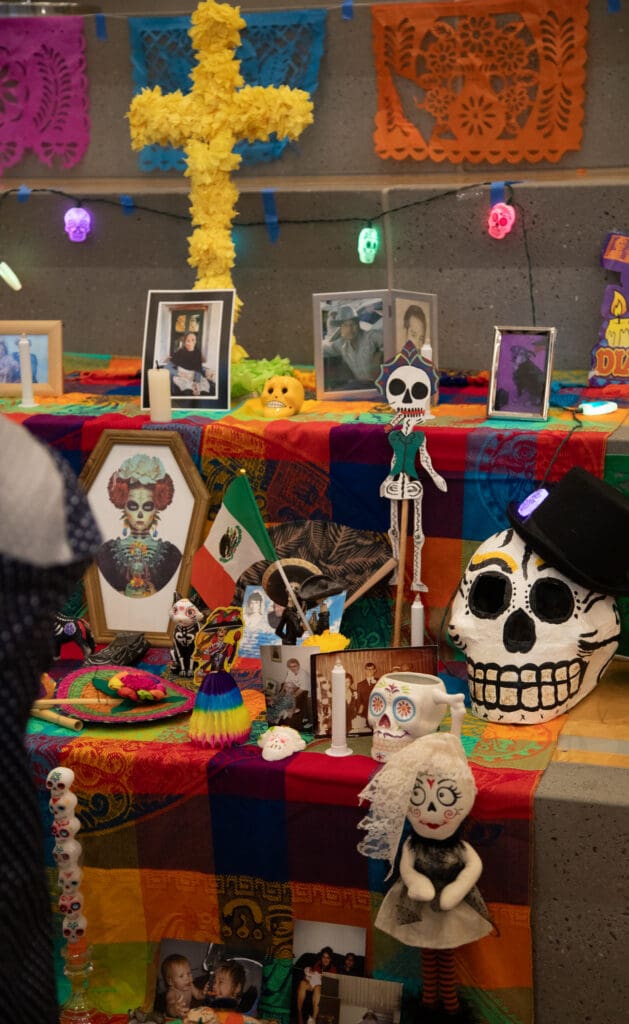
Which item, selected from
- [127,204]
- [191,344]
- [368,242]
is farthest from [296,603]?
[127,204]

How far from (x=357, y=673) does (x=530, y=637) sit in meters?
0.34

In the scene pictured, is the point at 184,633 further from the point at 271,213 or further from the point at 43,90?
the point at 43,90

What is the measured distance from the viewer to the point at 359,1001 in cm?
239

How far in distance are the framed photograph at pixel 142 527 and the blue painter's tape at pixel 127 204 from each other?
0.98 metres

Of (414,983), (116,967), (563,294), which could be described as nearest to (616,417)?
(563,294)

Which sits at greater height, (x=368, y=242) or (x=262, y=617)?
(x=368, y=242)

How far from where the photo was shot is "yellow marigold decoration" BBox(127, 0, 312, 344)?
11.1 ft

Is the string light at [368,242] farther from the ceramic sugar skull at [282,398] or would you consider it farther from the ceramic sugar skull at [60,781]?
the ceramic sugar skull at [60,781]

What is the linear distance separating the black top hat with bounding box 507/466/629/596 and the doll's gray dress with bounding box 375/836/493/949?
1.92 feet

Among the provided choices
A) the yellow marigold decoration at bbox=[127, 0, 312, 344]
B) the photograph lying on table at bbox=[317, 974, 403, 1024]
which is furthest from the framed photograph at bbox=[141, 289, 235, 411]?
the photograph lying on table at bbox=[317, 974, 403, 1024]

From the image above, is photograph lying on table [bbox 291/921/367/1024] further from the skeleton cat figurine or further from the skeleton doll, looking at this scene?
the skeleton doll

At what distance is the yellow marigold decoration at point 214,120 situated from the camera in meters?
3.38

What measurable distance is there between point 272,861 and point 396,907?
11.7 inches

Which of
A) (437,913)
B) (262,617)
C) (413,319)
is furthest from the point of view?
(413,319)
